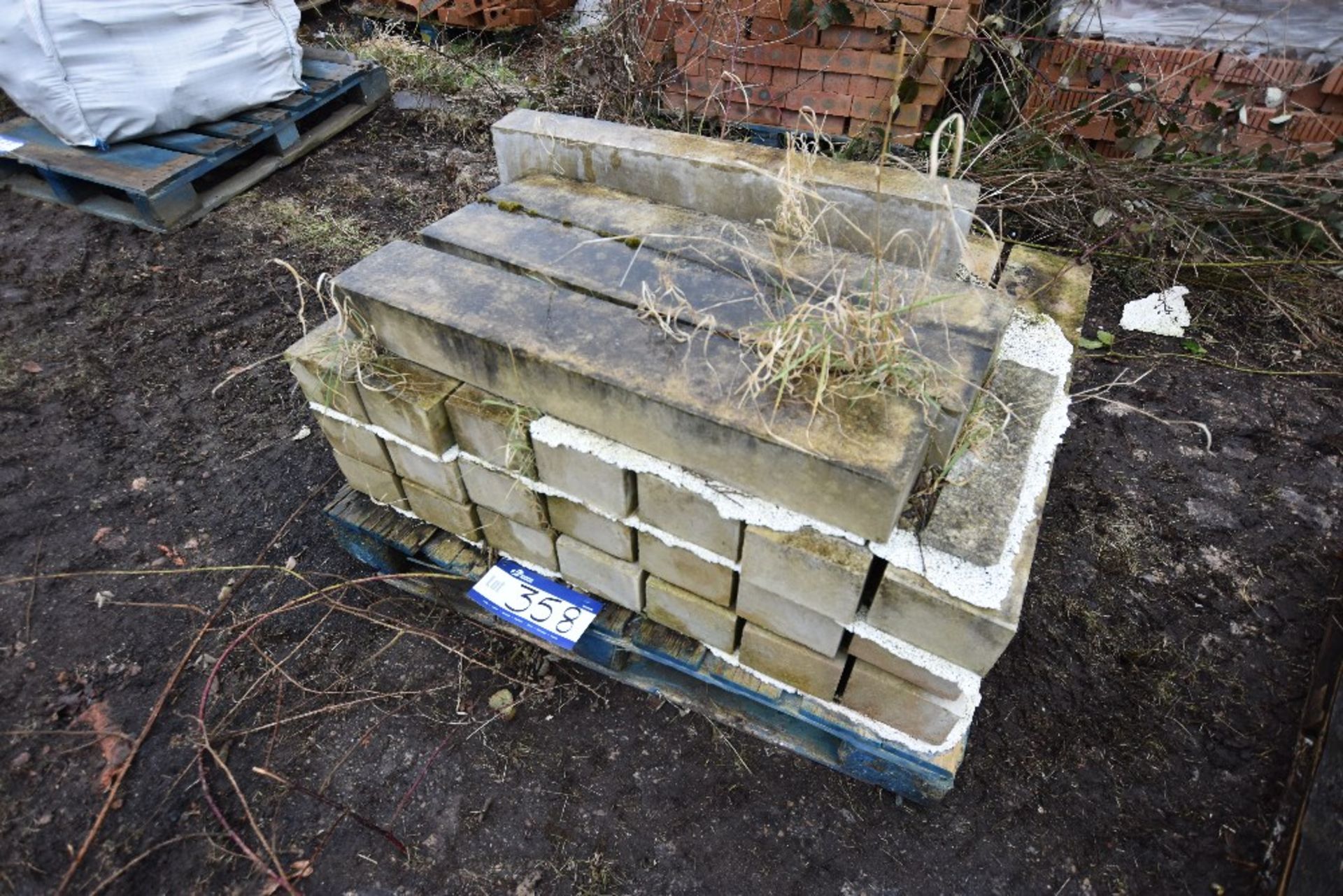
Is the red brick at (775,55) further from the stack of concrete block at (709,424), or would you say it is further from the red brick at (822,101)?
the stack of concrete block at (709,424)

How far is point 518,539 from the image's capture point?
86.5 inches

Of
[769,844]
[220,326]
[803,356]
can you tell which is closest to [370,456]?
[803,356]

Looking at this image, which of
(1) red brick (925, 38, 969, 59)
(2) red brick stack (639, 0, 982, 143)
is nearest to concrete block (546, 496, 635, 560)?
(2) red brick stack (639, 0, 982, 143)

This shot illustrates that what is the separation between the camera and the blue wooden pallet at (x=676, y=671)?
1966 mm

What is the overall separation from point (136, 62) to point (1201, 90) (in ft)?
19.5

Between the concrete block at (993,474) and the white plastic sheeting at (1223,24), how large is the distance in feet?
11.2

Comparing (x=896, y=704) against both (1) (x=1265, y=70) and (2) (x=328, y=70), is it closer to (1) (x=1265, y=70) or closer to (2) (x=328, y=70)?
(1) (x=1265, y=70)

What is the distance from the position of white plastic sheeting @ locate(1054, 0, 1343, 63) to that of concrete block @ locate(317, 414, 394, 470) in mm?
4335

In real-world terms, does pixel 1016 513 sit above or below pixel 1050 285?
below

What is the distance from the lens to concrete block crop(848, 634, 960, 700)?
1641 mm

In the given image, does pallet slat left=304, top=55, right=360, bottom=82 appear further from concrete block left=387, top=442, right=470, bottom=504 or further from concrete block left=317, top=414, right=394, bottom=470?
concrete block left=387, top=442, right=470, bottom=504

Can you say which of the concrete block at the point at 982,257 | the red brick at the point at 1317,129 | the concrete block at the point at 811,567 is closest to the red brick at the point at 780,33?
the concrete block at the point at 982,257

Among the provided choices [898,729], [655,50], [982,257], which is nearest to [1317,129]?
[982,257]

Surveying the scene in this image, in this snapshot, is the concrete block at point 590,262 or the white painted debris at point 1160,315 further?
the white painted debris at point 1160,315
